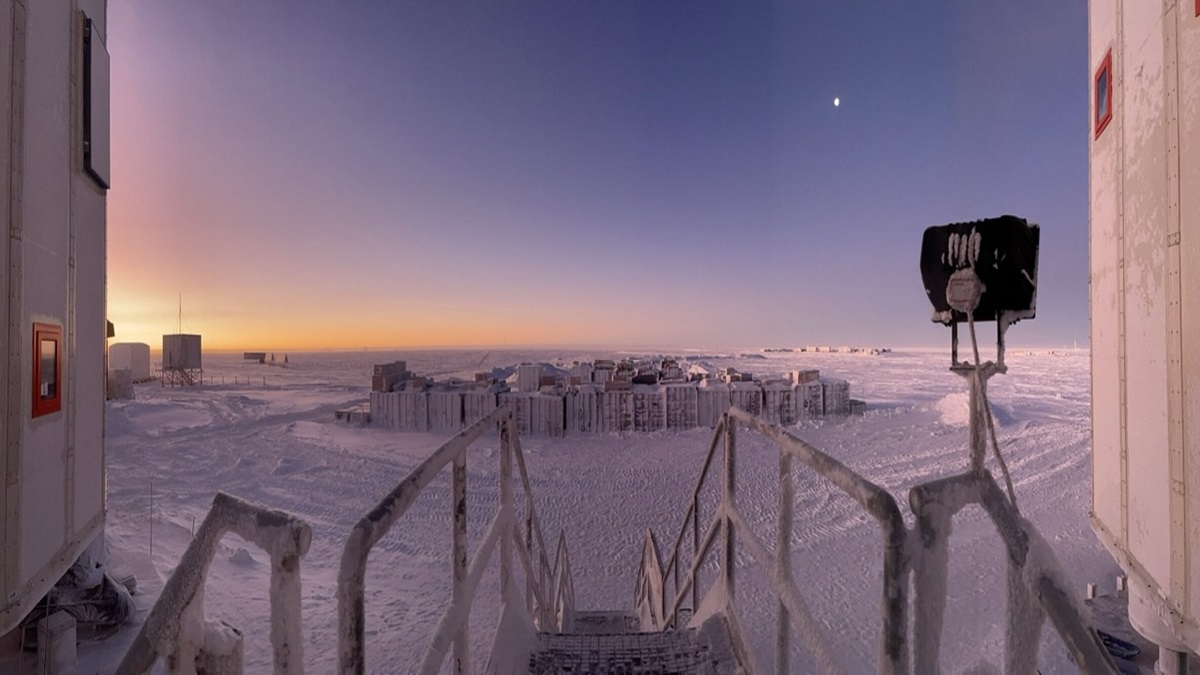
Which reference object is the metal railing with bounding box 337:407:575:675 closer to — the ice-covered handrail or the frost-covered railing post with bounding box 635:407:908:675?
the ice-covered handrail

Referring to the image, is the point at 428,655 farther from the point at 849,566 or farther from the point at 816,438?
the point at 816,438

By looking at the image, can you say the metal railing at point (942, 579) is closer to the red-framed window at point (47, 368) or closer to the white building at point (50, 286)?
the white building at point (50, 286)

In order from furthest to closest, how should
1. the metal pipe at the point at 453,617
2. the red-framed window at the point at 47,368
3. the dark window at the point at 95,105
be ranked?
the dark window at the point at 95,105
the red-framed window at the point at 47,368
the metal pipe at the point at 453,617

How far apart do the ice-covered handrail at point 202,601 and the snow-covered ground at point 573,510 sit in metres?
1.78

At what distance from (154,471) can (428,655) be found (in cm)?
1726

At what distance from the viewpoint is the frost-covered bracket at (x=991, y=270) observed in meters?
2.00

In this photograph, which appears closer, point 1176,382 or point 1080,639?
point 1080,639

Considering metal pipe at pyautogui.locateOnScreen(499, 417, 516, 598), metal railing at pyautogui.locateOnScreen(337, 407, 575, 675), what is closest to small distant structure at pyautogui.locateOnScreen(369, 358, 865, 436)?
metal railing at pyautogui.locateOnScreen(337, 407, 575, 675)

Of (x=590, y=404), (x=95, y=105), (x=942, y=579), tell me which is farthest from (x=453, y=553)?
(x=590, y=404)

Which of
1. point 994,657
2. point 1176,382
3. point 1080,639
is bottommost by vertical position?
point 994,657

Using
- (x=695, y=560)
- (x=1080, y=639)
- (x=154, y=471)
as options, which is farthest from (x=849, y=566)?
(x=154, y=471)

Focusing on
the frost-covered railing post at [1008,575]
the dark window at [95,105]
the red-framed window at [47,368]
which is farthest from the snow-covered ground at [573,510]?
the dark window at [95,105]

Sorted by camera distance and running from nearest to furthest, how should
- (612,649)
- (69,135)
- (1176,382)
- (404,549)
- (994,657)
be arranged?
(1176,382) → (612,649) → (69,135) → (994,657) → (404,549)

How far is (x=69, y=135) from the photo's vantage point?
352 cm
